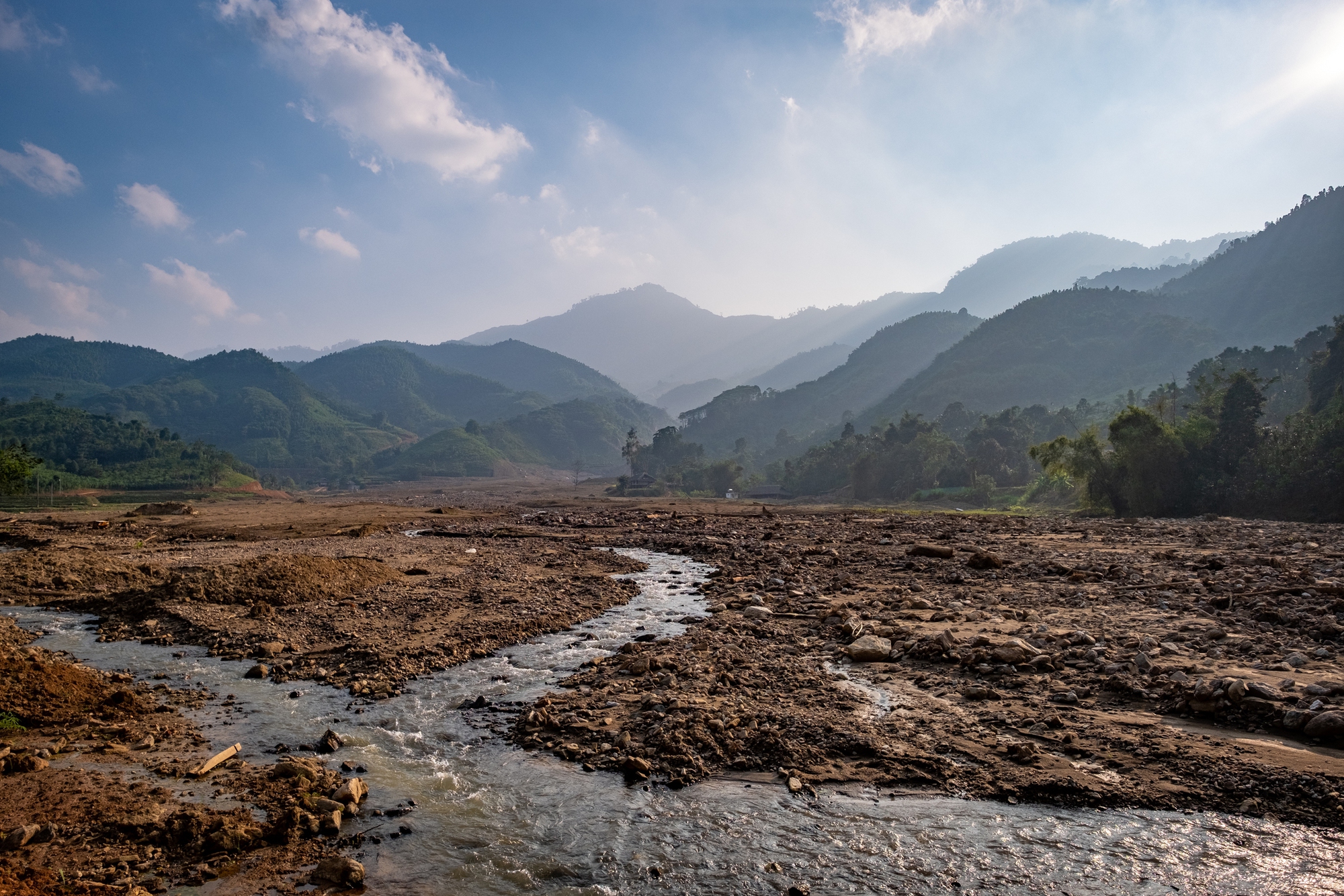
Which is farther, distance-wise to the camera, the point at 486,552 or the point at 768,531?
the point at 768,531

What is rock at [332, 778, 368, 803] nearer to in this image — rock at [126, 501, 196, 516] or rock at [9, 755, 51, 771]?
rock at [9, 755, 51, 771]

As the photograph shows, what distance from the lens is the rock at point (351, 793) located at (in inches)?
263

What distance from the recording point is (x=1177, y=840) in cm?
604

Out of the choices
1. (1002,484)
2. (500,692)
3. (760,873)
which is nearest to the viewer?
(760,873)

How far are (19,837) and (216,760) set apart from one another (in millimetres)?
1972

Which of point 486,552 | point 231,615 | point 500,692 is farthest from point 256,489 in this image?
point 500,692

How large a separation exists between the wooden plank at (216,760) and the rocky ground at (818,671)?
21 cm

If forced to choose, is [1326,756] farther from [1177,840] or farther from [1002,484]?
[1002,484]

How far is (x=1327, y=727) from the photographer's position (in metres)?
7.21

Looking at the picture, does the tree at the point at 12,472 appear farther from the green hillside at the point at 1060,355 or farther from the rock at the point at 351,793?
the green hillside at the point at 1060,355

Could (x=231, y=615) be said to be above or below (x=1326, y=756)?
below

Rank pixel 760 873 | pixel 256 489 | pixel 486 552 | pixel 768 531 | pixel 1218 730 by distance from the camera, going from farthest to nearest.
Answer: pixel 256 489, pixel 768 531, pixel 486 552, pixel 1218 730, pixel 760 873

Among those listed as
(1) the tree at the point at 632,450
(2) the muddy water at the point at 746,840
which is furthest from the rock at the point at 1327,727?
(1) the tree at the point at 632,450

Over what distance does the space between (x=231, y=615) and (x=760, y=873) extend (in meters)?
13.9
